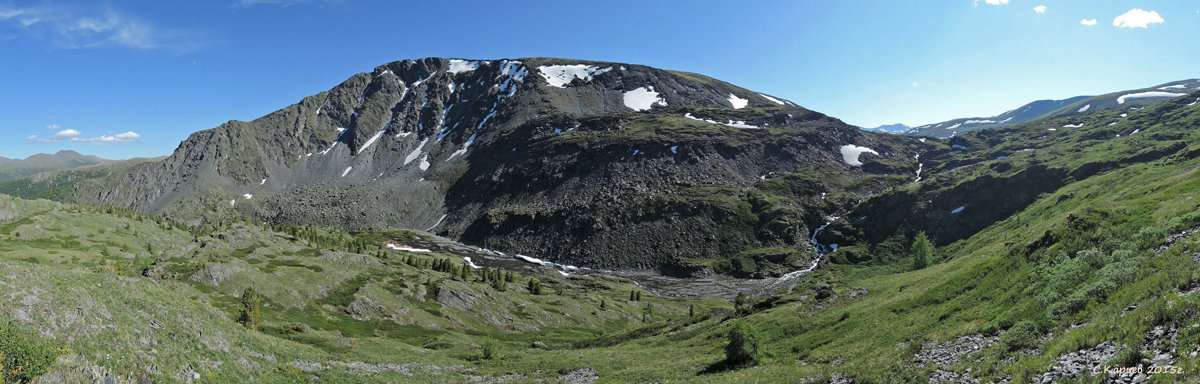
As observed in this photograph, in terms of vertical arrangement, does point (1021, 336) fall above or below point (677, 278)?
above

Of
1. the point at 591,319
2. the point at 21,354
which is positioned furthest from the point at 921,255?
the point at 21,354

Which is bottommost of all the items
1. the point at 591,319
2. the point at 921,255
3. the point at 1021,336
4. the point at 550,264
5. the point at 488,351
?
the point at 550,264

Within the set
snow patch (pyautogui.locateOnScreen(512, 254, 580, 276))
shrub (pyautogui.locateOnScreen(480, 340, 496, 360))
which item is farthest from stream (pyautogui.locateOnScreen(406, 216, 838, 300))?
shrub (pyautogui.locateOnScreen(480, 340, 496, 360))

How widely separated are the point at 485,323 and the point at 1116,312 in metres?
80.5

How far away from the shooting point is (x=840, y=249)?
167 meters

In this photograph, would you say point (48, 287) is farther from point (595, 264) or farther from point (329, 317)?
point (595, 264)

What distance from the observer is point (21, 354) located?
14359 mm

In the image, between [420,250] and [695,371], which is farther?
[420,250]

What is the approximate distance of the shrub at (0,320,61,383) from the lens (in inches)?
551

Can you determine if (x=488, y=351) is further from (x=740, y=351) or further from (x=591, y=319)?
(x=591, y=319)

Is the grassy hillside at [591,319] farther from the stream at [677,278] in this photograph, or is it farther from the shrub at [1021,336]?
the stream at [677,278]

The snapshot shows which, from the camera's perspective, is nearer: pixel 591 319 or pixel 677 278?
pixel 591 319

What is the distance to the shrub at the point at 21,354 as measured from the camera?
14.0 meters

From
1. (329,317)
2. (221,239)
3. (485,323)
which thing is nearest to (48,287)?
(329,317)
